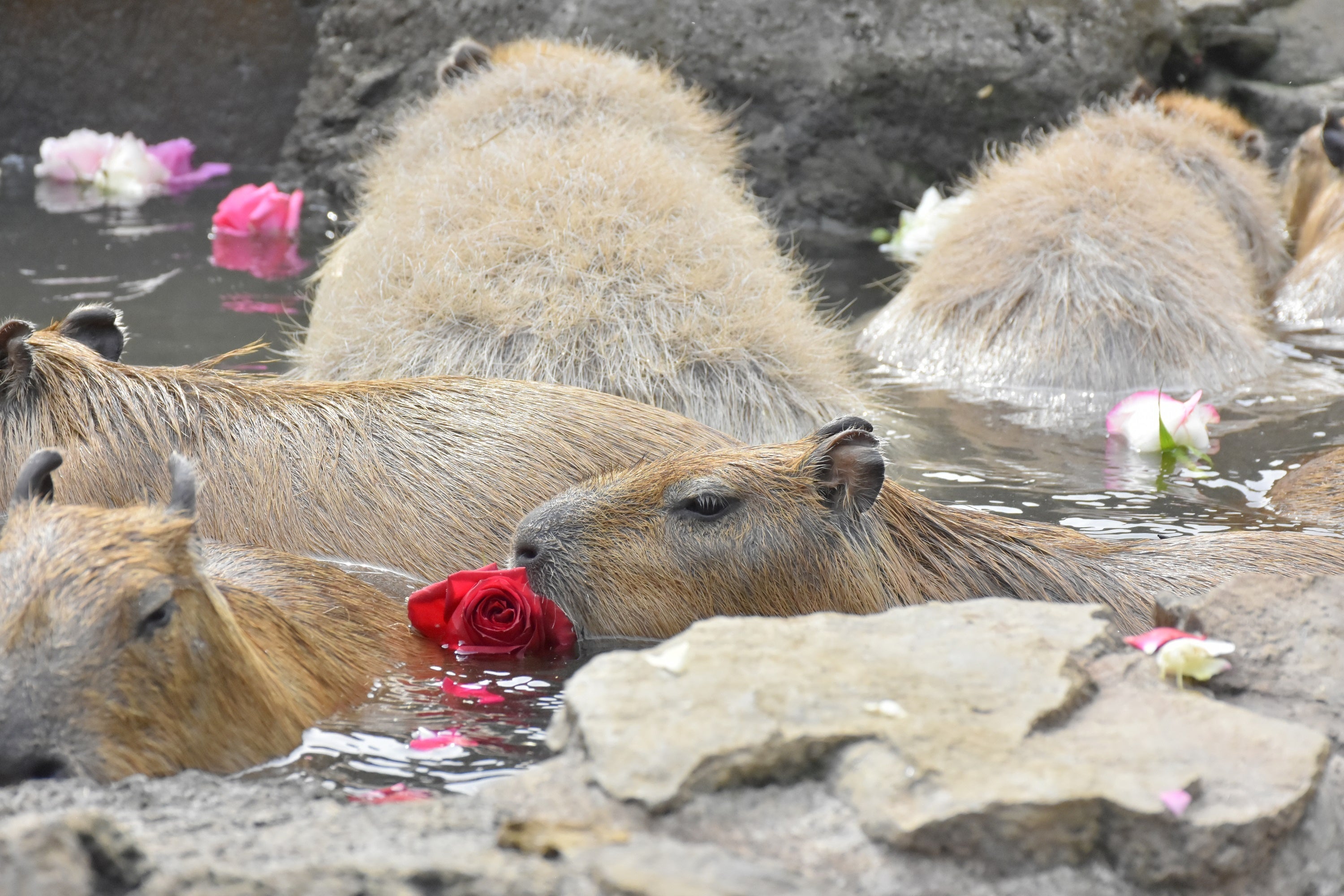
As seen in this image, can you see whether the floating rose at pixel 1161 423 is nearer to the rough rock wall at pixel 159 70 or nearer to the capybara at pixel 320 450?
the capybara at pixel 320 450

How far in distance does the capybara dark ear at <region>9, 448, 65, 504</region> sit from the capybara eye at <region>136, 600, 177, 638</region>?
1.21 feet

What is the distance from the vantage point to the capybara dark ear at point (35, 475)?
2545mm

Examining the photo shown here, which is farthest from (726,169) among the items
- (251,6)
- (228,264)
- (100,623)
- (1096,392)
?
(100,623)

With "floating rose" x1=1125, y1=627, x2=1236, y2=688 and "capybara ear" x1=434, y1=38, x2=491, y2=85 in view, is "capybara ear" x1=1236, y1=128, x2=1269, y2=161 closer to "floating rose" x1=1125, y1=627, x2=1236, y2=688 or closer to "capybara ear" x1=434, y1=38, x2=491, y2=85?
"capybara ear" x1=434, y1=38, x2=491, y2=85

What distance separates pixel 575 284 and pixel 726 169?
2306mm

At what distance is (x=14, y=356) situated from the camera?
3588 mm

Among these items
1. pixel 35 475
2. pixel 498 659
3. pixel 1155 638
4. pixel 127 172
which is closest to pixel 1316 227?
pixel 1155 638

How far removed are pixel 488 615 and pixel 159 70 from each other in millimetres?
7457

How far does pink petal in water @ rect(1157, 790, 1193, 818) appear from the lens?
196 centimetres

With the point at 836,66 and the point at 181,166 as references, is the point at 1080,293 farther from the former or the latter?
the point at 181,166

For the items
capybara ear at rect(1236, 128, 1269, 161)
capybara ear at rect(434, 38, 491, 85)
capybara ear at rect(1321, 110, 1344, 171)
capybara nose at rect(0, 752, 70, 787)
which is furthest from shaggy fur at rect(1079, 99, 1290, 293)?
capybara nose at rect(0, 752, 70, 787)

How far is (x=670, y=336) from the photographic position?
4.58 meters

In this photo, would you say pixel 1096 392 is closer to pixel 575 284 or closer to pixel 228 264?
pixel 575 284

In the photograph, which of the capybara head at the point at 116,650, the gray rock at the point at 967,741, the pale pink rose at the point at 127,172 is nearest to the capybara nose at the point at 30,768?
the capybara head at the point at 116,650
